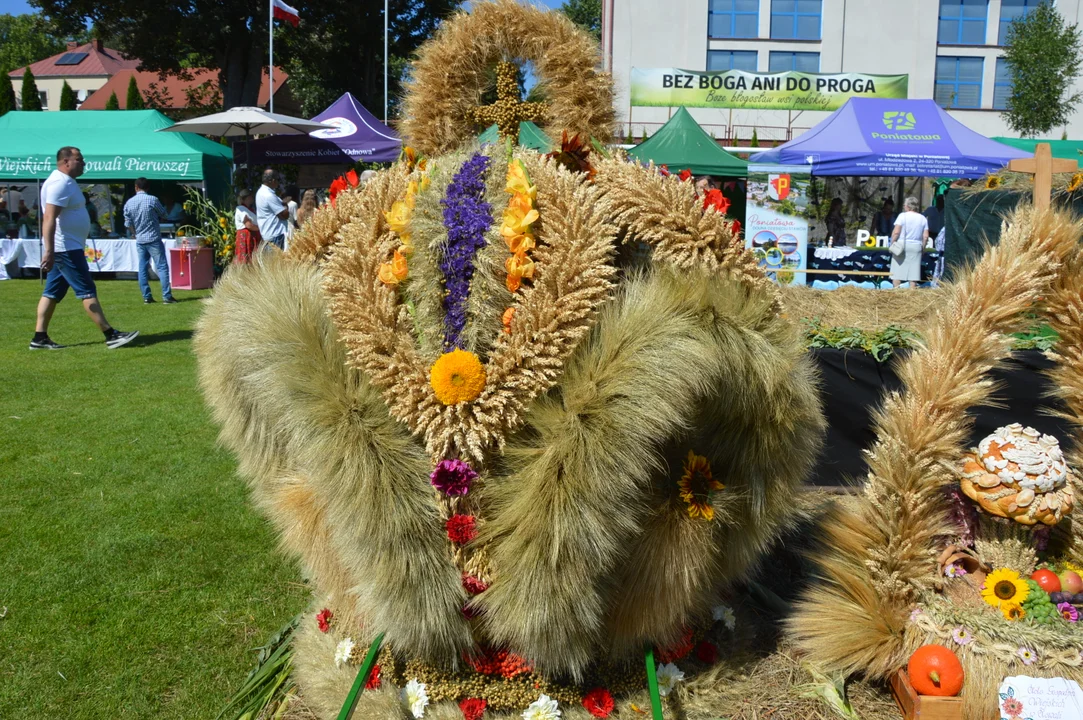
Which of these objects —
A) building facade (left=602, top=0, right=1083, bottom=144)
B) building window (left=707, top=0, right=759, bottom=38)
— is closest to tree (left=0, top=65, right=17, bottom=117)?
building facade (left=602, top=0, right=1083, bottom=144)

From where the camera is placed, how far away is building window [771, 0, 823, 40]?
3444 cm

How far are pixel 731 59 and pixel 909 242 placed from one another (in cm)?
2687

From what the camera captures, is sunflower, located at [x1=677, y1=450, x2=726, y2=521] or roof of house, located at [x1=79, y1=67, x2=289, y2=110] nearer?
sunflower, located at [x1=677, y1=450, x2=726, y2=521]

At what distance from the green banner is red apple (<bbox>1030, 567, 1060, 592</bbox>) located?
2966 cm

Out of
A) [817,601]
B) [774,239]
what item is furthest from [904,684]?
[774,239]

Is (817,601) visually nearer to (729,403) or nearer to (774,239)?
(729,403)

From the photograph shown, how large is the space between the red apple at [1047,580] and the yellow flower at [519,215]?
185cm

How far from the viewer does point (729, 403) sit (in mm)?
2045

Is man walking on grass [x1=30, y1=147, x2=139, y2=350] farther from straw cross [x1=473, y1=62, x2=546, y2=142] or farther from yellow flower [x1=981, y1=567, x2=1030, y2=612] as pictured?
yellow flower [x1=981, y1=567, x2=1030, y2=612]

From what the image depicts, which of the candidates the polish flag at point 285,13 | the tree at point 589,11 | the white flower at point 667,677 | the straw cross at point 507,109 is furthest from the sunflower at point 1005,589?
the tree at point 589,11

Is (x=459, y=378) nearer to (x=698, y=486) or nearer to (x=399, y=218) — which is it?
(x=399, y=218)

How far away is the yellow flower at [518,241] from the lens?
6.66ft

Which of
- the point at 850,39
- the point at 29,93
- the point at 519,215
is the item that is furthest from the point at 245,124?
the point at 850,39

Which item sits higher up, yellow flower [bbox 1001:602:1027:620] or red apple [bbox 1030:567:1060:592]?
red apple [bbox 1030:567:1060:592]
